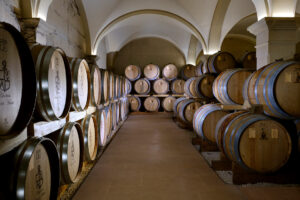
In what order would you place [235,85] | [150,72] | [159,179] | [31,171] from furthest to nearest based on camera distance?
[150,72]
[235,85]
[159,179]
[31,171]

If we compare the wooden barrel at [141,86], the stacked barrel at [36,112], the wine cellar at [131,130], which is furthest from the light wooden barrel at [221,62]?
the wooden barrel at [141,86]

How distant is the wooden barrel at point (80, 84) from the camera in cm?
281

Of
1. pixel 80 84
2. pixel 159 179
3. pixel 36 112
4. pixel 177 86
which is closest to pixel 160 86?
pixel 177 86

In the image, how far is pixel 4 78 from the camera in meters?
1.30

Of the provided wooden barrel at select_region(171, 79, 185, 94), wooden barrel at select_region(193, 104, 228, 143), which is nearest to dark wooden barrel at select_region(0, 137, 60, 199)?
wooden barrel at select_region(193, 104, 228, 143)

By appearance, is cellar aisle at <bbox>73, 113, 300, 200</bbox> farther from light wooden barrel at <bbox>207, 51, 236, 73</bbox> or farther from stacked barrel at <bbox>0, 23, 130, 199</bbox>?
light wooden barrel at <bbox>207, 51, 236, 73</bbox>

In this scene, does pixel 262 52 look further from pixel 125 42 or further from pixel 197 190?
pixel 125 42

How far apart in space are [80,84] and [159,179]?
71.0 inches

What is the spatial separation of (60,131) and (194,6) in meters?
6.92

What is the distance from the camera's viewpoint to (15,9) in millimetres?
3488

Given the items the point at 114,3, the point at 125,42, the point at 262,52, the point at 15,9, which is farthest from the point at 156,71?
the point at 15,9

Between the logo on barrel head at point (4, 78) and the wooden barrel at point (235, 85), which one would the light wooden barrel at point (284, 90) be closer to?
the wooden barrel at point (235, 85)

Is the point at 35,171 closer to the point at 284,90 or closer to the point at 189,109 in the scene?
the point at 284,90

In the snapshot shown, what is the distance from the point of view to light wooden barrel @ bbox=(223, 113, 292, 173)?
2.86 m
